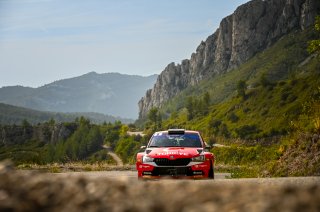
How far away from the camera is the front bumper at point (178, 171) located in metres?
13.3

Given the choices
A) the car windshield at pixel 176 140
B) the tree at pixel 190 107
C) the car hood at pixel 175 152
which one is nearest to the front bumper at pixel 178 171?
the car hood at pixel 175 152

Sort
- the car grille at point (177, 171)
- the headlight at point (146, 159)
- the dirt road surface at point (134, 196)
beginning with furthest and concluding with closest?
the headlight at point (146, 159) → the car grille at point (177, 171) → the dirt road surface at point (134, 196)

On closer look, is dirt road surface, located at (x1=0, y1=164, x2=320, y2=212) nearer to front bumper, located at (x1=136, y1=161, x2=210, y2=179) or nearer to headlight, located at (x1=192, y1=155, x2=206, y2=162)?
front bumper, located at (x1=136, y1=161, x2=210, y2=179)

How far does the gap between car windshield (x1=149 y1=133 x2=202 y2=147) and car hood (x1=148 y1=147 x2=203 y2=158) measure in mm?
730

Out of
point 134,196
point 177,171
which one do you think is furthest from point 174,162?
point 134,196

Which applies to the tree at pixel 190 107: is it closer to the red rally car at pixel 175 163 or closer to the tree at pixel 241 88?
the tree at pixel 241 88

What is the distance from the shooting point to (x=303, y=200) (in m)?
2.20

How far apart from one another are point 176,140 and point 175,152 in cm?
170

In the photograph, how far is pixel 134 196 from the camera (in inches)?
103

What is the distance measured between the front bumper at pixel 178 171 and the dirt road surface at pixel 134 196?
1035 centimetres

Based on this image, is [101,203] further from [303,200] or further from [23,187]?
[303,200]

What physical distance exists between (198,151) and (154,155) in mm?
1300

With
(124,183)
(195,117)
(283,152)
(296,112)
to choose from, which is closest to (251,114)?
(296,112)

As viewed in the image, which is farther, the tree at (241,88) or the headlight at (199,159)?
the tree at (241,88)
